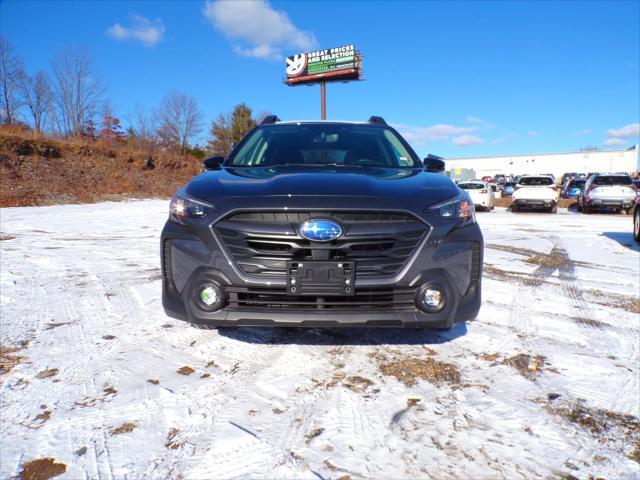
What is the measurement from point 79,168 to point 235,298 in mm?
23038

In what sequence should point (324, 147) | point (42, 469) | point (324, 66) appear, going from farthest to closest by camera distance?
1. point (324, 66)
2. point (324, 147)
3. point (42, 469)

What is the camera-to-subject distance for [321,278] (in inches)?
81.0

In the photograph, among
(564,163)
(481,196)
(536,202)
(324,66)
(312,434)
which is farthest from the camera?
(564,163)

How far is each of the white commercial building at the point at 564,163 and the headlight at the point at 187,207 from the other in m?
67.1

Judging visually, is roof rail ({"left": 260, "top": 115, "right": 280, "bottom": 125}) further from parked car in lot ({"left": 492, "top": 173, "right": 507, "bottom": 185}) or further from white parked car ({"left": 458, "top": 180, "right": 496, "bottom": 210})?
parked car in lot ({"left": 492, "top": 173, "right": 507, "bottom": 185})

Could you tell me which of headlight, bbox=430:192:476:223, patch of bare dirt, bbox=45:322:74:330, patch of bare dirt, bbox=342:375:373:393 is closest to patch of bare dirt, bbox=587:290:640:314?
headlight, bbox=430:192:476:223

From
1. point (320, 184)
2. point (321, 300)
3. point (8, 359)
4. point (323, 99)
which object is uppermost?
point (323, 99)

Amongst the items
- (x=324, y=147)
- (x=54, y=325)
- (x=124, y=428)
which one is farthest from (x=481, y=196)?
(x=124, y=428)

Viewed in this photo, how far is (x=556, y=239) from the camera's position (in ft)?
25.6

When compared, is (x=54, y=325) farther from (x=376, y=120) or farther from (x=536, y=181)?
(x=536, y=181)

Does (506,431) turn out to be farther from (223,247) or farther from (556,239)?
(556,239)

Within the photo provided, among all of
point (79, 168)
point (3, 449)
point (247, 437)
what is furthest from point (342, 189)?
point (79, 168)

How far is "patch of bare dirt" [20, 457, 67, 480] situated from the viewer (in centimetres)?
148

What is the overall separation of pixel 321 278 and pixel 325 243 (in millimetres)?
179
